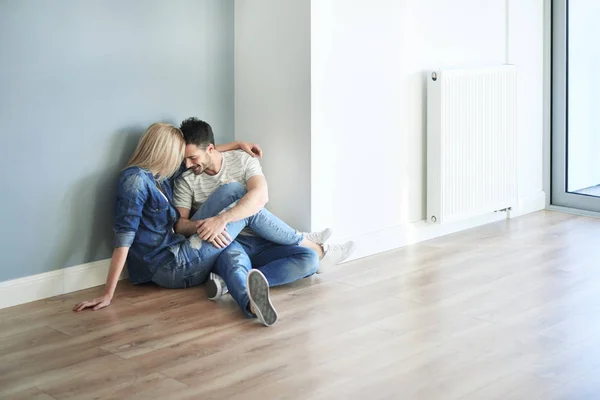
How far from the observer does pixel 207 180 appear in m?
3.83

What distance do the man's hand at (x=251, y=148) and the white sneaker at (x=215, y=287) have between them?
630mm

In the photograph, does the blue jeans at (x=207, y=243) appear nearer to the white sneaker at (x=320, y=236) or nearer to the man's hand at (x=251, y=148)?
the white sneaker at (x=320, y=236)

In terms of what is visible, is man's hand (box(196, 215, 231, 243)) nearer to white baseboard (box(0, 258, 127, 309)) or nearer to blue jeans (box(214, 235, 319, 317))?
blue jeans (box(214, 235, 319, 317))

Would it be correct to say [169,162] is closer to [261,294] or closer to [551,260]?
[261,294]

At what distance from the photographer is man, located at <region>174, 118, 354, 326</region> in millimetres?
3578

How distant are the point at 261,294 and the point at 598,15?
297cm

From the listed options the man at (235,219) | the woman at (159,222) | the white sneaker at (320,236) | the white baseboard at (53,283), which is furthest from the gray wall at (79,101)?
the white sneaker at (320,236)

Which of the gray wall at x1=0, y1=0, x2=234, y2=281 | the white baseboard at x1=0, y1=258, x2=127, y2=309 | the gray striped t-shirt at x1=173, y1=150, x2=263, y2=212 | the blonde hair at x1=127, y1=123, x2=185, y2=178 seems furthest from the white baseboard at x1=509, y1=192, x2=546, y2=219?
the white baseboard at x1=0, y1=258, x2=127, y2=309

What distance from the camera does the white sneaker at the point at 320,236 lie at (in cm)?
388

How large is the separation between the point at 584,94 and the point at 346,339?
2.80 m

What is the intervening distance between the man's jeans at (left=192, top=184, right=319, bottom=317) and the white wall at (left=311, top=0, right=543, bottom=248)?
28 centimetres

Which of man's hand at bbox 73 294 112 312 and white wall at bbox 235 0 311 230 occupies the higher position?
white wall at bbox 235 0 311 230

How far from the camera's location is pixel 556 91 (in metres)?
5.26

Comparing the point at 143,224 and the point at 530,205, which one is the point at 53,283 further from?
the point at 530,205
